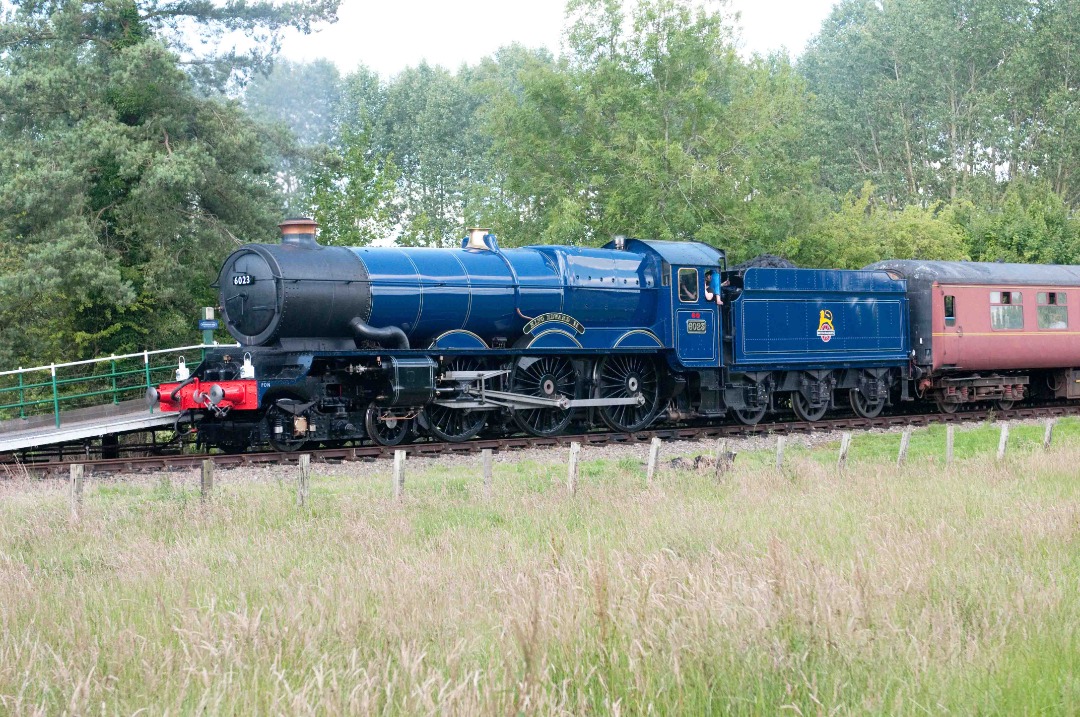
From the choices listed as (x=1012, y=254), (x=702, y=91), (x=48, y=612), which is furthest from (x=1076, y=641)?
(x=1012, y=254)

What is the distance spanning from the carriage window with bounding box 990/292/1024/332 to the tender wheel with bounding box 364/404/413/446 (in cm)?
1445

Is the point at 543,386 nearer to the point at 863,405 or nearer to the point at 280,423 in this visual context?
the point at 280,423

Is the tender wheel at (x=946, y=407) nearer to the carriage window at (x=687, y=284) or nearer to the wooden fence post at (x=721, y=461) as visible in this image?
the carriage window at (x=687, y=284)

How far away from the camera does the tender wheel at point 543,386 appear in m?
18.8

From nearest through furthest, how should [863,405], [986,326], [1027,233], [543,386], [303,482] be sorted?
[303,482]
[543,386]
[863,405]
[986,326]
[1027,233]

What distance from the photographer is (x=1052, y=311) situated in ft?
84.5

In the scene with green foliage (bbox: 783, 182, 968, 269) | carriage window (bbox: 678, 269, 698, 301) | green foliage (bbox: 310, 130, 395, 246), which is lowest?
carriage window (bbox: 678, 269, 698, 301)

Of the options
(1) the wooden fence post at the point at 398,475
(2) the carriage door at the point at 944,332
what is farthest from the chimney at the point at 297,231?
(2) the carriage door at the point at 944,332

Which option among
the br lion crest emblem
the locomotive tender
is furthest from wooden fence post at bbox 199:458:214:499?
the br lion crest emblem

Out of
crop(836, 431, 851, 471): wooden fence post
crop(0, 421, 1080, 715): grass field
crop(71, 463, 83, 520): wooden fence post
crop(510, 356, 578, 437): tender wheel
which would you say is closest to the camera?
crop(0, 421, 1080, 715): grass field

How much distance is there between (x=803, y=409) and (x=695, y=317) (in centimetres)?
408

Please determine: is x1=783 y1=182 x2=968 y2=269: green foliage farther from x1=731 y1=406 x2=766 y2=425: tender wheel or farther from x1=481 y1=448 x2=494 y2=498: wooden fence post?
x1=481 y1=448 x2=494 y2=498: wooden fence post

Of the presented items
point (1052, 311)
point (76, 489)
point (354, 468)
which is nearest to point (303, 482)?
point (76, 489)

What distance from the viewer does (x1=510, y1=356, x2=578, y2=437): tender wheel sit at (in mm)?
18844
